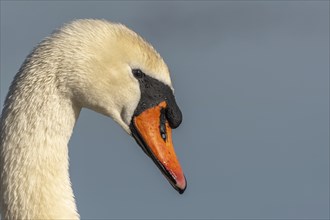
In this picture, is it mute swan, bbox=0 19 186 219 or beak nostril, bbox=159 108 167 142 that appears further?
beak nostril, bbox=159 108 167 142

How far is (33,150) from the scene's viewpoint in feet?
46.4

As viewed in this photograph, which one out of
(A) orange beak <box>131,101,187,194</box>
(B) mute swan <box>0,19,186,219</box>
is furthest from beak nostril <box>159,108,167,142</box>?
(B) mute swan <box>0,19,186,219</box>

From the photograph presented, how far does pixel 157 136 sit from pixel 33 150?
39.7 inches

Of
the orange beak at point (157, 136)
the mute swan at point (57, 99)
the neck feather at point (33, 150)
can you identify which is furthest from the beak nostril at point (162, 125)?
the neck feather at point (33, 150)

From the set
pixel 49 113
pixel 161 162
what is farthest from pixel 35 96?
pixel 161 162

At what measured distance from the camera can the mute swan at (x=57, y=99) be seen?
14.1 m

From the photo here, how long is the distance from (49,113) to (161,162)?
37.0 inches

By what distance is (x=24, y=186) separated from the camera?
46.3 feet

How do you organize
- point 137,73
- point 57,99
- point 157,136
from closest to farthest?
1. point 57,99
2. point 137,73
3. point 157,136

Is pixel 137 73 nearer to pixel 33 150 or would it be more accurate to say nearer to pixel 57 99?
pixel 57 99

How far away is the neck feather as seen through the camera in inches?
554

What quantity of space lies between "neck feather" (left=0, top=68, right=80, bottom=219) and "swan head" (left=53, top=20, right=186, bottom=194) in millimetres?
156

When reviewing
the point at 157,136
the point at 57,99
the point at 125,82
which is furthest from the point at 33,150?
the point at 157,136

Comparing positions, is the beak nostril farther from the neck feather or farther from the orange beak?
the neck feather
